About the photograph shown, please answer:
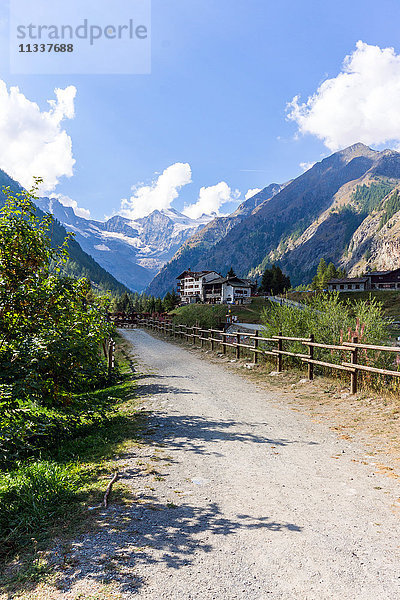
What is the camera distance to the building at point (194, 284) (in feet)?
427

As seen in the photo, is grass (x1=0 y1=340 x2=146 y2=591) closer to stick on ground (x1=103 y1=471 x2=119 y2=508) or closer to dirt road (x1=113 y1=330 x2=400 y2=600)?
stick on ground (x1=103 y1=471 x2=119 y2=508)

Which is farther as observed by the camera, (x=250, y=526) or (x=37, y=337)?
(x=37, y=337)

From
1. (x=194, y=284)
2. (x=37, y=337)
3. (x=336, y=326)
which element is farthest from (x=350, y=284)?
(x=37, y=337)

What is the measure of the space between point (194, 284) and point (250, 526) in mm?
132767

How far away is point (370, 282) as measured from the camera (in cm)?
12131

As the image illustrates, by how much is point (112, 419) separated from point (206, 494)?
16.3 ft

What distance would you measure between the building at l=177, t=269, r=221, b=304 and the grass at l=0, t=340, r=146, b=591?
118 metres

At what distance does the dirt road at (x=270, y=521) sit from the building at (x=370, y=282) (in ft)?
391

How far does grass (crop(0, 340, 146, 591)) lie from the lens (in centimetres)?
327

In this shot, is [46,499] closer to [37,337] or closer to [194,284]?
[37,337]

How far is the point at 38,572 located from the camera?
119 inches

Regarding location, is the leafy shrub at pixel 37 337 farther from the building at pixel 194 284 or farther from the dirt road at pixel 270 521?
the building at pixel 194 284

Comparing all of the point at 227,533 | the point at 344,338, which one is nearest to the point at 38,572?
the point at 227,533

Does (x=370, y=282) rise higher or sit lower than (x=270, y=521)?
higher
